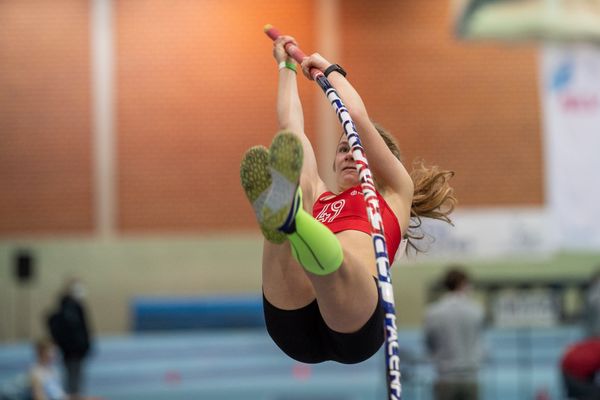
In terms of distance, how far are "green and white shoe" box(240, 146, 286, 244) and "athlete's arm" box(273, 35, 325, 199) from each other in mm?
434

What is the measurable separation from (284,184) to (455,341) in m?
4.76

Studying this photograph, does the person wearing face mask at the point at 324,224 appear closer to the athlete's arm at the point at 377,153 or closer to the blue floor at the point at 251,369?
the athlete's arm at the point at 377,153

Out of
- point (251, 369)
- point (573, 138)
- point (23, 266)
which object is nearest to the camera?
point (251, 369)

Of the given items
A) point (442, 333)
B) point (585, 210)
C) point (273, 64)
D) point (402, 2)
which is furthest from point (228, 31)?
point (442, 333)

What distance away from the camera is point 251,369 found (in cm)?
1189

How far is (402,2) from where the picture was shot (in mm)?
14016

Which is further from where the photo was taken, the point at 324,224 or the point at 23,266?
the point at 23,266

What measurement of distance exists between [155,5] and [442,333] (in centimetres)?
820

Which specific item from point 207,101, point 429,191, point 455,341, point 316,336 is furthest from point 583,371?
point 207,101

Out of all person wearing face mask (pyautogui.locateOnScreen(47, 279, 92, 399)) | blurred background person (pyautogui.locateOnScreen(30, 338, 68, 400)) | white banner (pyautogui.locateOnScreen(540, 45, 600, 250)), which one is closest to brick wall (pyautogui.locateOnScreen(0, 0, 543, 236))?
white banner (pyautogui.locateOnScreen(540, 45, 600, 250))

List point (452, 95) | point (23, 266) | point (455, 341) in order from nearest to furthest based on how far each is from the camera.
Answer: point (455, 341) < point (23, 266) < point (452, 95)

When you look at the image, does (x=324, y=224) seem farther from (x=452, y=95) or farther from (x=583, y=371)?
(x=452, y=95)

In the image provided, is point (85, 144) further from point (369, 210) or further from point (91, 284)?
point (369, 210)

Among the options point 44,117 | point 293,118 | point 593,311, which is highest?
point 44,117
